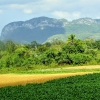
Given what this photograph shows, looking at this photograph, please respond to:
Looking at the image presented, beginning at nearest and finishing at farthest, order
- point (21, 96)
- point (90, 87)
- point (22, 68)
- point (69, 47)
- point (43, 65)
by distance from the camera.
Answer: point (21, 96) → point (90, 87) → point (22, 68) → point (43, 65) → point (69, 47)

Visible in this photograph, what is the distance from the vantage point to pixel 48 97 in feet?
69.2

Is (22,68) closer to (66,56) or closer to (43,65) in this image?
(43,65)

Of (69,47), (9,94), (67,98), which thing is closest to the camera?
(67,98)

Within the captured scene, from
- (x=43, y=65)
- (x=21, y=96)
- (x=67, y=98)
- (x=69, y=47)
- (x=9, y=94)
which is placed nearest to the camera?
(x=67, y=98)

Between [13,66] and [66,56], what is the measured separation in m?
12.0

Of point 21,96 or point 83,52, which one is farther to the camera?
point 83,52

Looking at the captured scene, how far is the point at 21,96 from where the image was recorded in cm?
2195

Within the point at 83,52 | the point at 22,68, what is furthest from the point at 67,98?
the point at 83,52

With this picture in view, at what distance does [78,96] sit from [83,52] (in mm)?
51529

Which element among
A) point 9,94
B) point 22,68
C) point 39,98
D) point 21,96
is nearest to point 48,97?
point 39,98

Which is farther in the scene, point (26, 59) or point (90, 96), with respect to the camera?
point (26, 59)

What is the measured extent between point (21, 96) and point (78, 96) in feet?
13.7

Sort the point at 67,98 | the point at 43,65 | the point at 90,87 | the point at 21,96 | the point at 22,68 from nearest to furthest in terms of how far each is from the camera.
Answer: the point at 67,98, the point at 21,96, the point at 90,87, the point at 22,68, the point at 43,65

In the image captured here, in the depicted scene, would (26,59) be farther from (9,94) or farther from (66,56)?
(9,94)
